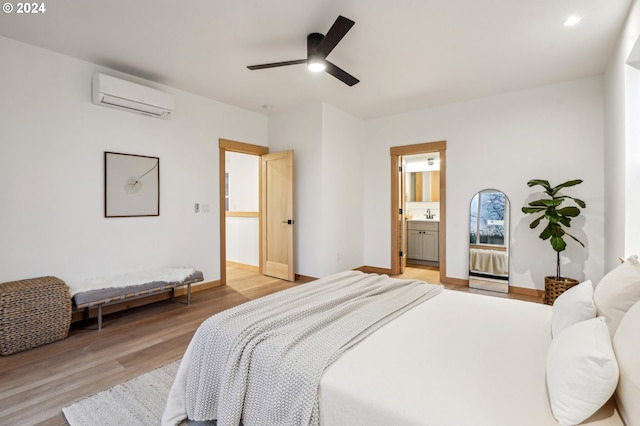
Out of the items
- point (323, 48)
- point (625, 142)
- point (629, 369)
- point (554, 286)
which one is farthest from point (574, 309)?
point (554, 286)

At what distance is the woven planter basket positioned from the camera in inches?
138

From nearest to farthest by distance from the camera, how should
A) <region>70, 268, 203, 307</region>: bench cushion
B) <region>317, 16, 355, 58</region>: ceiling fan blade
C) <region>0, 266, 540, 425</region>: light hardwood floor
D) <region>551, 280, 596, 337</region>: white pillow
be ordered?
<region>551, 280, 596, 337</region>: white pillow < <region>0, 266, 540, 425</region>: light hardwood floor < <region>317, 16, 355, 58</region>: ceiling fan blade < <region>70, 268, 203, 307</region>: bench cushion

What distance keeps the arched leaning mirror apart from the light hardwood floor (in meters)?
3.41

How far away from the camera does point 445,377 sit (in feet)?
3.93

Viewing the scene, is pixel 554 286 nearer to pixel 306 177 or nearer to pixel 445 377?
pixel 445 377

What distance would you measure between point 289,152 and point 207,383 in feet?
12.2

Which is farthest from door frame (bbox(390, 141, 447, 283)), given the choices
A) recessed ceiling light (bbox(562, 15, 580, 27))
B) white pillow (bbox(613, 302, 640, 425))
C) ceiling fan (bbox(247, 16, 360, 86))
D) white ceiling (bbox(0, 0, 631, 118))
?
white pillow (bbox(613, 302, 640, 425))

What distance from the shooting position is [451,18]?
255 centimetres

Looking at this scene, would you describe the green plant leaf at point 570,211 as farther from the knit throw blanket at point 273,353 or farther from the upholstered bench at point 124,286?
the upholstered bench at point 124,286

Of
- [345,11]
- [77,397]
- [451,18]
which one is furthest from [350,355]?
[451,18]

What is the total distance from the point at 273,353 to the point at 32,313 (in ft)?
8.55

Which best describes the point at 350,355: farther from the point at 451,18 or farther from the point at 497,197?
the point at 497,197

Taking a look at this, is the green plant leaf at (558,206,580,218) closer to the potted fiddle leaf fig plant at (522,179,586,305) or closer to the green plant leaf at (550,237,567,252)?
the potted fiddle leaf fig plant at (522,179,586,305)

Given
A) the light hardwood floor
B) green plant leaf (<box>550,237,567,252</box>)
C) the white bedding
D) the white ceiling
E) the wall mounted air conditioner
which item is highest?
the white ceiling
